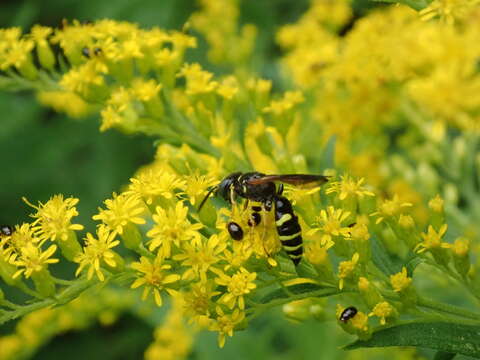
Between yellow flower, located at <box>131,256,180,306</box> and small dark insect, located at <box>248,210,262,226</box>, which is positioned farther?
small dark insect, located at <box>248,210,262,226</box>

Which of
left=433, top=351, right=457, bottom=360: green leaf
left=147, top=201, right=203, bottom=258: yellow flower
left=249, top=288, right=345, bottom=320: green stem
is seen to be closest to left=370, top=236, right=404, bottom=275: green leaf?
left=249, top=288, right=345, bottom=320: green stem

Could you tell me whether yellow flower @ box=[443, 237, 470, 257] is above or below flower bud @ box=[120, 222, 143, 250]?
below

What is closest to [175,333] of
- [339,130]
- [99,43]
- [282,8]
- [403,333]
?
[339,130]

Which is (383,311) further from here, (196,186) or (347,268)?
(196,186)

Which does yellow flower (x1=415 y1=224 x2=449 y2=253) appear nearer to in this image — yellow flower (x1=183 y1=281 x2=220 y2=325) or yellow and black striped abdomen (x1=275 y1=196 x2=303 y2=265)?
yellow and black striped abdomen (x1=275 y1=196 x2=303 y2=265)

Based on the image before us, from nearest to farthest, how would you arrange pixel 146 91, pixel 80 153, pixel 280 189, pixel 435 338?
pixel 435 338, pixel 280 189, pixel 146 91, pixel 80 153

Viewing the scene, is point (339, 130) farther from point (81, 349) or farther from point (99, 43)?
point (81, 349)

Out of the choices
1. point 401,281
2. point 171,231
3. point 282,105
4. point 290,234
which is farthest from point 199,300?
point 282,105
